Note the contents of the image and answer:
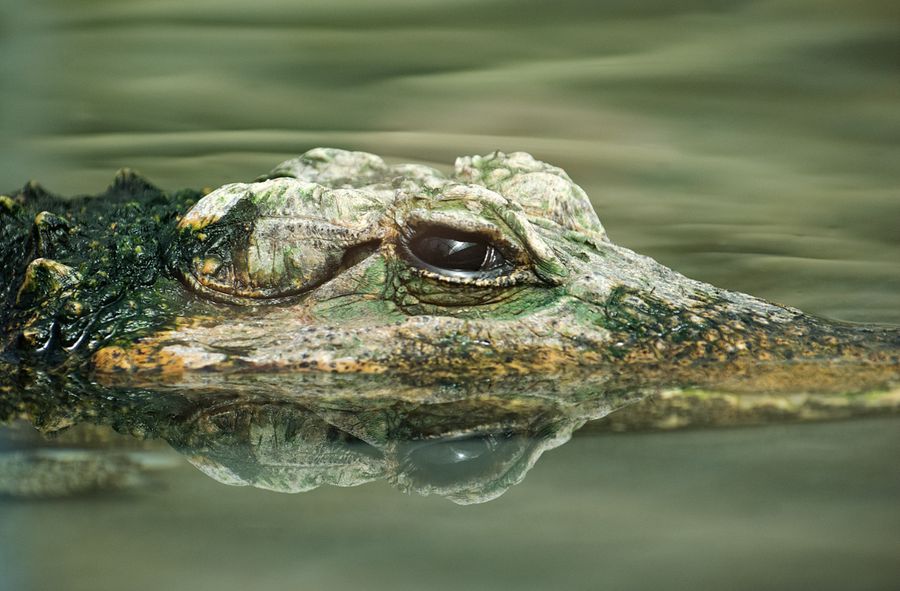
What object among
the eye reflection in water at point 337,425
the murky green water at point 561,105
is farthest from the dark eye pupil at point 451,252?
the murky green water at point 561,105

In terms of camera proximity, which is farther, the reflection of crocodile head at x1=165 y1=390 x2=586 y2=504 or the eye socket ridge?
the eye socket ridge

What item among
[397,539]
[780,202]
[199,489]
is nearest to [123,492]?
[199,489]

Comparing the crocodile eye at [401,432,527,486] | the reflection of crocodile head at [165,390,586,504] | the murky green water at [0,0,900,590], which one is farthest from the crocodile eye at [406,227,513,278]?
the murky green water at [0,0,900,590]

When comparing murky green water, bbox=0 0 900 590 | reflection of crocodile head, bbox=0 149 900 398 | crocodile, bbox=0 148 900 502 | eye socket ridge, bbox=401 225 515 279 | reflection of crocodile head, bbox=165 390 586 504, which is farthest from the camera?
murky green water, bbox=0 0 900 590

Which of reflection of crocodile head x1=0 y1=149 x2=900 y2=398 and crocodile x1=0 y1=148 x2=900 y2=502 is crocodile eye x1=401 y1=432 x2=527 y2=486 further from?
reflection of crocodile head x1=0 y1=149 x2=900 y2=398

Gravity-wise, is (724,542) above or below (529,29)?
below

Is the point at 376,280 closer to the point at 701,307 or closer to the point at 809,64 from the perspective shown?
the point at 701,307

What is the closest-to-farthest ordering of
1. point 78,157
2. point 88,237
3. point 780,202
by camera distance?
point 88,237 → point 780,202 → point 78,157

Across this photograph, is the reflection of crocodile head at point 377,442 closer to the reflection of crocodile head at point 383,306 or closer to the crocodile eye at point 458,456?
the crocodile eye at point 458,456
